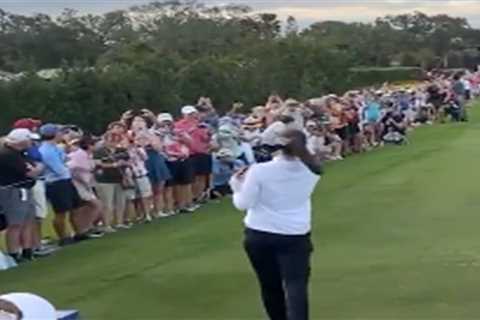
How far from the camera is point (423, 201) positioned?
64.9 feet

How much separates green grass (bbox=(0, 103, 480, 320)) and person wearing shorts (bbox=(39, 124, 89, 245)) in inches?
20.3

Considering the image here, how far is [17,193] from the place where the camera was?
14.5 meters

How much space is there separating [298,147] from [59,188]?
8.34 meters

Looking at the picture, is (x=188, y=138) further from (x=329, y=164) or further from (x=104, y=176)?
(x=329, y=164)

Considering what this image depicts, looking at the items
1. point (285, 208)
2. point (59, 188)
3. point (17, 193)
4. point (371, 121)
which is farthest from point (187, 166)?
point (371, 121)

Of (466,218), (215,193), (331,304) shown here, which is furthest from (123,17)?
(331,304)

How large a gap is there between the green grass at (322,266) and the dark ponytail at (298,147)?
9.15ft

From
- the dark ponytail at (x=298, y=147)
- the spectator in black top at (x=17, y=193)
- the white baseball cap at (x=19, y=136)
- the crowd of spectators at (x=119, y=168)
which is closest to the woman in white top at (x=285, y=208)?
the dark ponytail at (x=298, y=147)

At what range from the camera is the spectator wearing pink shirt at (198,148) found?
2088cm

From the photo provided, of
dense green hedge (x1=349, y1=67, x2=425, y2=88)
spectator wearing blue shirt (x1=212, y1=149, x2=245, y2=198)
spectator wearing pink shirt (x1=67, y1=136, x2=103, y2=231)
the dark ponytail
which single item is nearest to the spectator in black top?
spectator wearing pink shirt (x1=67, y1=136, x2=103, y2=231)

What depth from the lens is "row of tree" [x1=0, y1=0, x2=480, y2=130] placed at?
34.1m

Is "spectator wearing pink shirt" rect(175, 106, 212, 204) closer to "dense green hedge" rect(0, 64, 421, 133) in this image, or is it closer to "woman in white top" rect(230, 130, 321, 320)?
"dense green hedge" rect(0, 64, 421, 133)

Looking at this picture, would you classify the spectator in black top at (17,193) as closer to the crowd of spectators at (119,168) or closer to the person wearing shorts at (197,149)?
the crowd of spectators at (119,168)

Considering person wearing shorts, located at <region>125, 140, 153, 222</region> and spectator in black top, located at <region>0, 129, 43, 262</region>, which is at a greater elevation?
spectator in black top, located at <region>0, 129, 43, 262</region>
